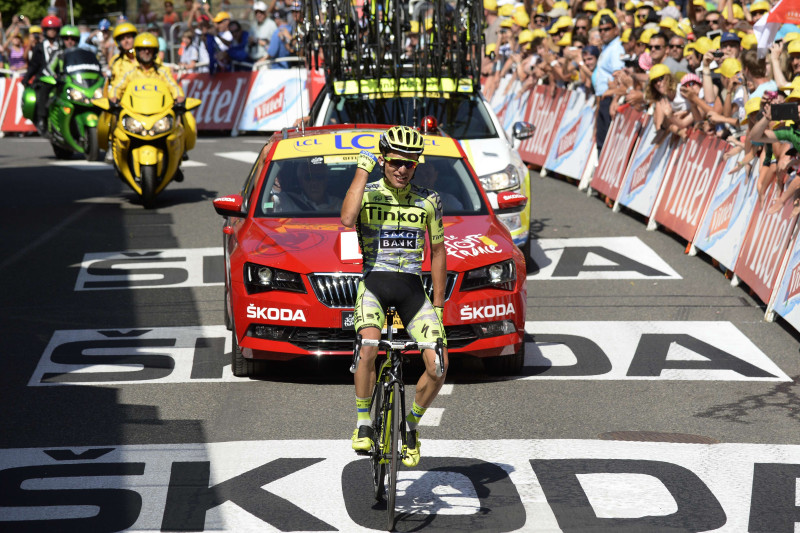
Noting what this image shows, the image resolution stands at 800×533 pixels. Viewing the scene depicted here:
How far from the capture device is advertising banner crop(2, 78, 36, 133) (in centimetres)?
3247

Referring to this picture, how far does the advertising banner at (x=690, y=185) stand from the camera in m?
15.0

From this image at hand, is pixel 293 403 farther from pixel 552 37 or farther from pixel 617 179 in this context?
pixel 552 37

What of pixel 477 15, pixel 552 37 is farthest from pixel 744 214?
pixel 552 37

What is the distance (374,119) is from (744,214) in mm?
3970

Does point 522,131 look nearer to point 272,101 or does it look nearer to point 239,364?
point 239,364

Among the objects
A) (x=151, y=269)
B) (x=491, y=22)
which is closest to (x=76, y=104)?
(x=151, y=269)

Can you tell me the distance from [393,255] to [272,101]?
23.4 m

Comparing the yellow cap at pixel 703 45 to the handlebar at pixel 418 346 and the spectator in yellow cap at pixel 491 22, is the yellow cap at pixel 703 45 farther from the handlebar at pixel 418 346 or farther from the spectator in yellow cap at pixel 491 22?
the handlebar at pixel 418 346

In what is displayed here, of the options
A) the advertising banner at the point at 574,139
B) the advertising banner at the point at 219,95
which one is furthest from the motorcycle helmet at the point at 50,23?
the advertising banner at the point at 574,139

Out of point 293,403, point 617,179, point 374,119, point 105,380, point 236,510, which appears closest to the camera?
point 236,510

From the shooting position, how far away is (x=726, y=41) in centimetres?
1628

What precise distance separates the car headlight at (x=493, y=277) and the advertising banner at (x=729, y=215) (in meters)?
4.40

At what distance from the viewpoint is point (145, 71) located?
17.8 m

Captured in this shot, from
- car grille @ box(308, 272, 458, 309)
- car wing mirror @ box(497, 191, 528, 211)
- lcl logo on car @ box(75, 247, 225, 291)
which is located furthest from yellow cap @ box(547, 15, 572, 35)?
car grille @ box(308, 272, 458, 309)
